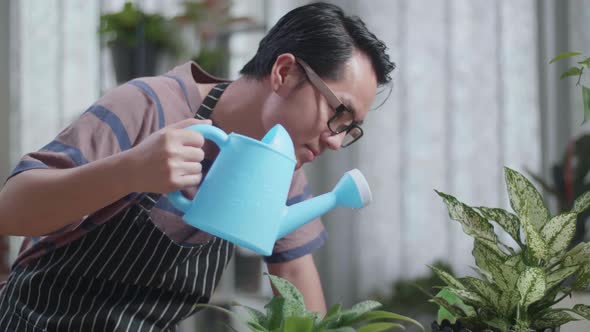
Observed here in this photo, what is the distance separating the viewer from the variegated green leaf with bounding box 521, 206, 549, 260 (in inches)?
30.3

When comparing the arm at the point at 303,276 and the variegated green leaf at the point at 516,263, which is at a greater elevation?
the variegated green leaf at the point at 516,263

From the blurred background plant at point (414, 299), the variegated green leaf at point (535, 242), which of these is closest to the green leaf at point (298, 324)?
the variegated green leaf at point (535, 242)

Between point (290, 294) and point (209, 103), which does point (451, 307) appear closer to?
point (290, 294)

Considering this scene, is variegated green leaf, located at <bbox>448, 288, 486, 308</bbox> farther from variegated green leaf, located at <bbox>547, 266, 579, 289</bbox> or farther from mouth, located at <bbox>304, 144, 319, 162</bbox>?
mouth, located at <bbox>304, 144, 319, 162</bbox>

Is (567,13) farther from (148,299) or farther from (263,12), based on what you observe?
(148,299)

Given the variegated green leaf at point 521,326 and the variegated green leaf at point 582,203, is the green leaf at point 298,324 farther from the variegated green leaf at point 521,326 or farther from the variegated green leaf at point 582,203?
the variegated green leaf at point 582,203

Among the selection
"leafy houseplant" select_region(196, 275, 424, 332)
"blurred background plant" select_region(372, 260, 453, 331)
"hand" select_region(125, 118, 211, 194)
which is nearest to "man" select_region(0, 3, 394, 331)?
"hand" select_region(125, 118, 211, 194)

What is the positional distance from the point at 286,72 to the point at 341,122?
0.11 meters

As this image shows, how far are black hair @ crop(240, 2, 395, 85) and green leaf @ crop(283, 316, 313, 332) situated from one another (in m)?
0.45

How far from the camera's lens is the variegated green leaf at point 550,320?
780 millimetres

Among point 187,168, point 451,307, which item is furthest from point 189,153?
point 451,307

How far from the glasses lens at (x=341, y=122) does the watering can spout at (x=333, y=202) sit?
0.71 feet

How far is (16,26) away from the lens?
3.61m

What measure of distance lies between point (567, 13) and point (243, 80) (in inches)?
59.4
